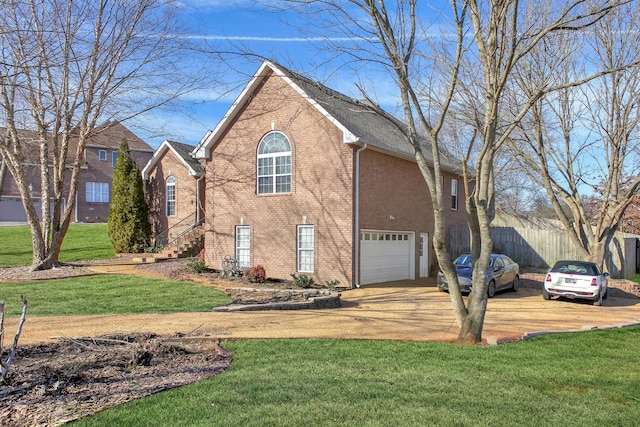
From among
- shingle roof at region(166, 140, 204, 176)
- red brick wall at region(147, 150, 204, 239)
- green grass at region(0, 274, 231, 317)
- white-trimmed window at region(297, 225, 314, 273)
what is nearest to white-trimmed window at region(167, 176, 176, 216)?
red brick wall at region(147, 150, 204, 239)

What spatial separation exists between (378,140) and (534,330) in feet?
33.1

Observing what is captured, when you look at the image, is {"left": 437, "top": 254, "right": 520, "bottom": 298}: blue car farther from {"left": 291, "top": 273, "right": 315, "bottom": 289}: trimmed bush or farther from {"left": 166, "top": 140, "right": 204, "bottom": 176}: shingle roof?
{"left": 166, "top": 140, "right": 204, "bottom": 176}: shingle roof

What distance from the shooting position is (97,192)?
146ft

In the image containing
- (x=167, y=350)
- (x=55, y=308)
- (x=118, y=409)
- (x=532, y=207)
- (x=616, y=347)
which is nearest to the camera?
(x=118, y=409)

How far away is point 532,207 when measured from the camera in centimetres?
5172

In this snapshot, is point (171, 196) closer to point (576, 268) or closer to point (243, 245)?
point (243, 245)

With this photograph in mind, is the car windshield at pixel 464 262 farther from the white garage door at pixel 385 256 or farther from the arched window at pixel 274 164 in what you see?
the arched window at pixel 274 164

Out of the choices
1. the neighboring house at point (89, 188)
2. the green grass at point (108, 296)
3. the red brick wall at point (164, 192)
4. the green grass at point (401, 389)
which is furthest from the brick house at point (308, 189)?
the neighboring house at point (89, 188)

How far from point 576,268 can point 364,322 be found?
935 centimetres

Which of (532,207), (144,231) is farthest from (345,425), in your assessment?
(532,207)

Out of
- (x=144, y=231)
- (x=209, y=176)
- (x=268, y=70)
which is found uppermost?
(x=268, y=70)

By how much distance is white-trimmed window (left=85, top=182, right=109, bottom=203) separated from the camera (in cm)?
4400

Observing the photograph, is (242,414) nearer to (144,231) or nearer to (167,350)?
(167,350)

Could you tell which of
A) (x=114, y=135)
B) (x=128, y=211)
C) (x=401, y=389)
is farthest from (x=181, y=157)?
(x=401, y=389)
